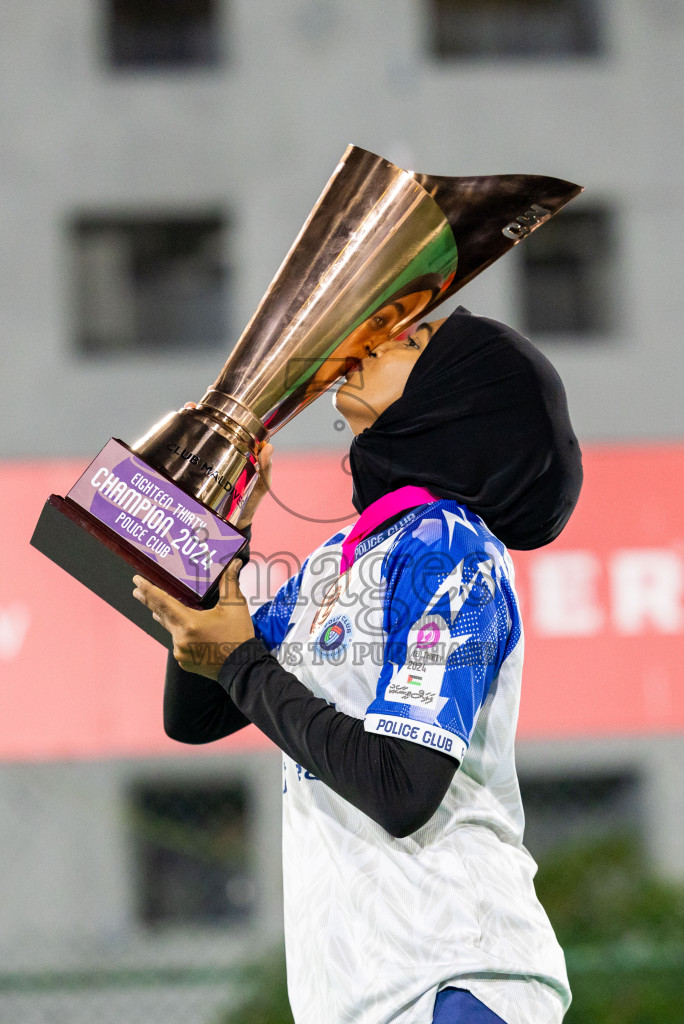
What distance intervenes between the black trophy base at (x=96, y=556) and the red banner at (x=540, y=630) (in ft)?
7.52

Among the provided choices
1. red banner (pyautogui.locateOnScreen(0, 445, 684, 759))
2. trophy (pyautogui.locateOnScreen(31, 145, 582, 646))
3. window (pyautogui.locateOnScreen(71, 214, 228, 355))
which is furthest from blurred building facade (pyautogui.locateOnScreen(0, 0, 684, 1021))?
trophy (pyautogui.locateOnScreen(31, 145, 582, 646))

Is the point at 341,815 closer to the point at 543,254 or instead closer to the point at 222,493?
the point at 222,493

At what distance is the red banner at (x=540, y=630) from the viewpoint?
133 inches

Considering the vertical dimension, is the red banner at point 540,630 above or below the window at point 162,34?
below

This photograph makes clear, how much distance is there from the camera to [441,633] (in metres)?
A: 0.90

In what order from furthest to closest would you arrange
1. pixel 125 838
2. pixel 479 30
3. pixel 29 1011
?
pixel 479 30 < pixel 125 838 < pixel 29 1011

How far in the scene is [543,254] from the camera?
5.32 m

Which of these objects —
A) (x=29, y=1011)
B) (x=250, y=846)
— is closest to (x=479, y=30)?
(x=250, y=846)

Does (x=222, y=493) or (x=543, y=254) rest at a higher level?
(x=543, y=254)

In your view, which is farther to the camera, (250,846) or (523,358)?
(250,846)

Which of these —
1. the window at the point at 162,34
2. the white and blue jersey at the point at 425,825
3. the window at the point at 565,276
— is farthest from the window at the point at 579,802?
the white and blue jersey at the point at 425,825

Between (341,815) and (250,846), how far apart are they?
387 centimetres
